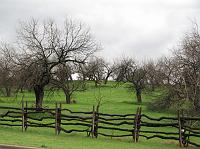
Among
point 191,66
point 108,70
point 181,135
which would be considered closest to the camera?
point 181,135

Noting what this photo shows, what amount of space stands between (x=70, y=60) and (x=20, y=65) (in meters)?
4.34

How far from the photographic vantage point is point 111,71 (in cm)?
9506

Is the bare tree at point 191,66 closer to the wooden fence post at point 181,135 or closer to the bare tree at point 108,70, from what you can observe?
the wooden fence post at point 181,135

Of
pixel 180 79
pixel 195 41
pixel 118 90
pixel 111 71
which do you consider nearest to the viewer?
pixel 195 41

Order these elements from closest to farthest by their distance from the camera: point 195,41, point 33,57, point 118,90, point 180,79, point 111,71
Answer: point 195,41, point 180,79, point 33,57, point 118,90, point 111,71

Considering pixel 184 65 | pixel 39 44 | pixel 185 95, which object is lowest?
pixel 185 95

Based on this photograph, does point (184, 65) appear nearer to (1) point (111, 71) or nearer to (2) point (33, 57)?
(2) point (33, 57)

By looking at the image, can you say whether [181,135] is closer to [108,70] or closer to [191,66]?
[191,66]

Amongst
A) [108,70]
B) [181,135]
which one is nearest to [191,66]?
[181,135]

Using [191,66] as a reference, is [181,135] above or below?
below

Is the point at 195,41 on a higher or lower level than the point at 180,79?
higher

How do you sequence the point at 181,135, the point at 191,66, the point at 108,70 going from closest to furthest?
1. the point at 181,135
2. the point at 191,66
3. the point at 108,70

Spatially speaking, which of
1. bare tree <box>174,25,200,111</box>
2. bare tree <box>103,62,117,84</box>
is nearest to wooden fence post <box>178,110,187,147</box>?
bare tree <box>174,25,200,111</box>

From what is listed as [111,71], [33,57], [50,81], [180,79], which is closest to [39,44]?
[33,57]
